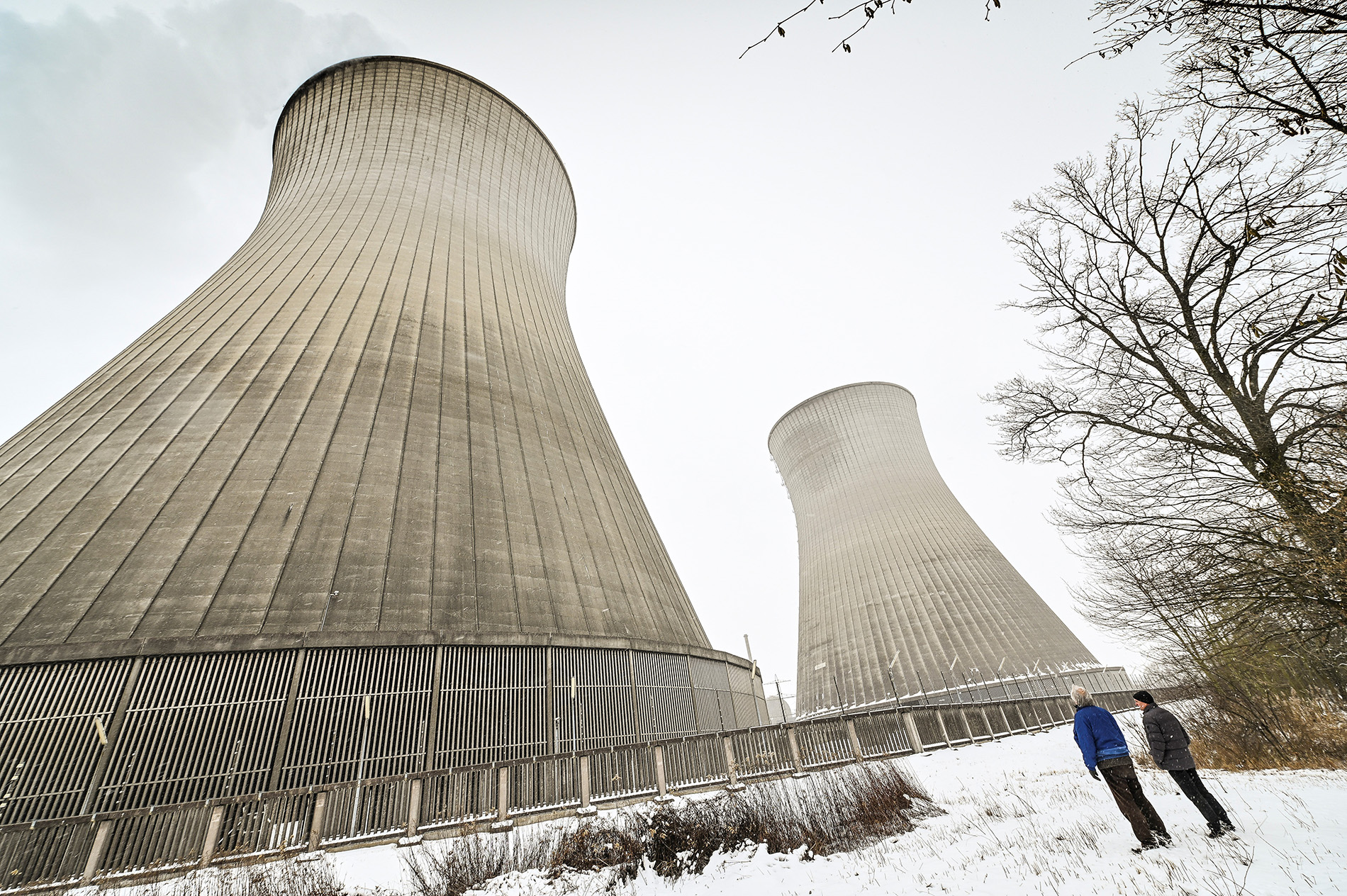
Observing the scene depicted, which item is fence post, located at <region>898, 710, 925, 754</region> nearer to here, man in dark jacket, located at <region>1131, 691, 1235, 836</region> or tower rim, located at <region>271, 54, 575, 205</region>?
man in dark jacket, located at <region>1131, 691, 1235, 836</region>

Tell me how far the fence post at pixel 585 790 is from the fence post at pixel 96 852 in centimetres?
470

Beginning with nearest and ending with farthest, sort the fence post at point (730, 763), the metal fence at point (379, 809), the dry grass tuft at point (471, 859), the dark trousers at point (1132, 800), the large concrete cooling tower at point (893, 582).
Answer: the dark trousers at point (1132, 800) → the dry grass tuft at point (471, 859) → the metal fence at point (379, 809) → the fence post at point (730, 763) → the large concrete cooling tower at point (893, 582)

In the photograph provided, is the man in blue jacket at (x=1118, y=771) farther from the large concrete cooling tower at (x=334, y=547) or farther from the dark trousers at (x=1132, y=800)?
the large concrete cooling tower at (x=334, y=547)

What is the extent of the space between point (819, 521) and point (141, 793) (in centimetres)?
2312

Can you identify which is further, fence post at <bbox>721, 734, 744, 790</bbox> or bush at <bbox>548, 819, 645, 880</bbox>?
fence post at <bbox>721, 734, 744, 790</bbox>

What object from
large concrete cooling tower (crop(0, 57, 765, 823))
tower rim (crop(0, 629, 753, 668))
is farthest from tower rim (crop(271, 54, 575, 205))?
tower rim (crop(0, 629, 753, 668))

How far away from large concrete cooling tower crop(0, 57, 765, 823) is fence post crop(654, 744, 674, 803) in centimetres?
151

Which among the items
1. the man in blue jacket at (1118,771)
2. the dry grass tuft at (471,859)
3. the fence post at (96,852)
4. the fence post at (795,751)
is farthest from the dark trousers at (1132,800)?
the fence post at (96,852)

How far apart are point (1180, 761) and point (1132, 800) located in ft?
1.40

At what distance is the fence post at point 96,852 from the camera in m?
5.44

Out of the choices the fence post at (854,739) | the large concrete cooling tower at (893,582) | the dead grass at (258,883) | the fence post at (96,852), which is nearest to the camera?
the dead grass at (258,883)

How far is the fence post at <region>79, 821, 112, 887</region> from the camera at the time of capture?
5.44 metres

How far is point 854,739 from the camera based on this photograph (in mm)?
9766

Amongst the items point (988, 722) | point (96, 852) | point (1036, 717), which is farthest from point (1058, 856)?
point (1036, 717)
